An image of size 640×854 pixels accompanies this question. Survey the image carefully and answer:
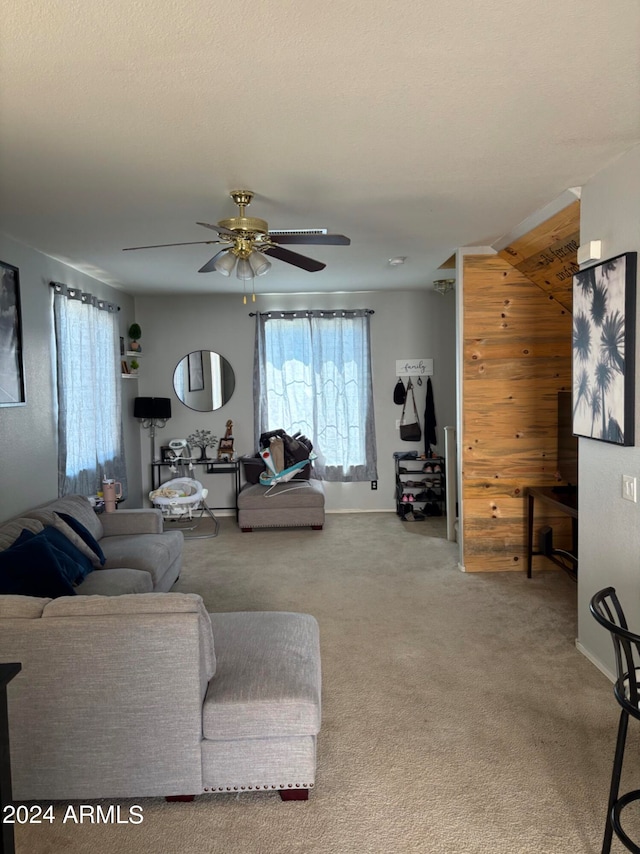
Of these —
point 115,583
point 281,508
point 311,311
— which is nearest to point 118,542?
point 115,583

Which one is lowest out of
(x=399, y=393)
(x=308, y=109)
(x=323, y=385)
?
(x=399, y=393)

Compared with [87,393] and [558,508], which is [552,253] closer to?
[558,508]

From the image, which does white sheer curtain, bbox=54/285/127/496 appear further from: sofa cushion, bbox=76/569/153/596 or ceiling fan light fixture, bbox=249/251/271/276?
ceiling fan light fixture, bbox=249/251/271/276

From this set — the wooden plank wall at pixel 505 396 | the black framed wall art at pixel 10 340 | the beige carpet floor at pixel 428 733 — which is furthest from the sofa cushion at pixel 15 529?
the wooden plank wall at pixel 505 396

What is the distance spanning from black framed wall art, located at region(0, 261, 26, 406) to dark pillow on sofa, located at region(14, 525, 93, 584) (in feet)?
3.23

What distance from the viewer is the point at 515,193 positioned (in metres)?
3.44

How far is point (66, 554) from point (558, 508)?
3.05m

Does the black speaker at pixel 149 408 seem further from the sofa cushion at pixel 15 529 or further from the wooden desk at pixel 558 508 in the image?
the wooden desk at pixel 558 508

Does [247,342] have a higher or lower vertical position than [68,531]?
higher

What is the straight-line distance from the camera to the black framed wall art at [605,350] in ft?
9.26

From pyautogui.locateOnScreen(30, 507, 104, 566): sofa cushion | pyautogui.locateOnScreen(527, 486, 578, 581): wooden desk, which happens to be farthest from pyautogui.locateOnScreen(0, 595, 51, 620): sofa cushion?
pyautogui.locateOnScreen(527, 486, 578, 581): wooden desk

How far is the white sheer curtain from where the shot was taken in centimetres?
479

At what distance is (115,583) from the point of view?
340 cm

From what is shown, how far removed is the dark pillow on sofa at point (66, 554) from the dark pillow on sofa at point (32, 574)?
281 mm
